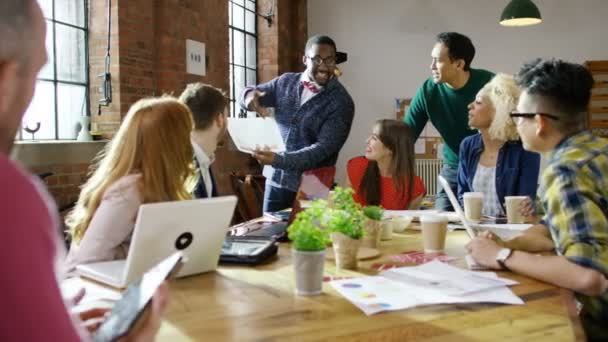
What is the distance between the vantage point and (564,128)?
64.5 inches

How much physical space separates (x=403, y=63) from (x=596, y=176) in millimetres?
6076

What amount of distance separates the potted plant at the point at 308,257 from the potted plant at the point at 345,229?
19 cm

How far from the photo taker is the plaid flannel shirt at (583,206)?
1395 millimetres

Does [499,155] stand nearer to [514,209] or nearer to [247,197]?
[514,209]

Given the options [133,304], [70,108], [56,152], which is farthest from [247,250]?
[70,108]

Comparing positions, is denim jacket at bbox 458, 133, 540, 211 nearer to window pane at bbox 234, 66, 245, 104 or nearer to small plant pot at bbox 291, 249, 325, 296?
small plant pot at bbox 291, 249, 325, 296

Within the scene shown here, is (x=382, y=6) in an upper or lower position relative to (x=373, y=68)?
upper

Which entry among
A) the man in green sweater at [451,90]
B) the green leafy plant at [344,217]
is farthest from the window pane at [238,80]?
the green leafy plant at [344,217]

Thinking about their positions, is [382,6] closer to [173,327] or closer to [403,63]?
[403,63]

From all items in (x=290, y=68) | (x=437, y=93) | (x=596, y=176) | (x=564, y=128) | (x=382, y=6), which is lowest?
(x=596, y=176)

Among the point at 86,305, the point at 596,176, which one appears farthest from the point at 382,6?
the point at 86,305

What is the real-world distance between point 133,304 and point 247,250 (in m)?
0.80

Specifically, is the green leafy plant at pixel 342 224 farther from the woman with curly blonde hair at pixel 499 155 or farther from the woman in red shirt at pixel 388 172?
the woman in red shirt at pixel 388 172

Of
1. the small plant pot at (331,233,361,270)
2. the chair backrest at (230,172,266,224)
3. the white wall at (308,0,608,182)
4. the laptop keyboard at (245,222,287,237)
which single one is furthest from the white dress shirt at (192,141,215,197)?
the white wall at (308,0,608,182)
